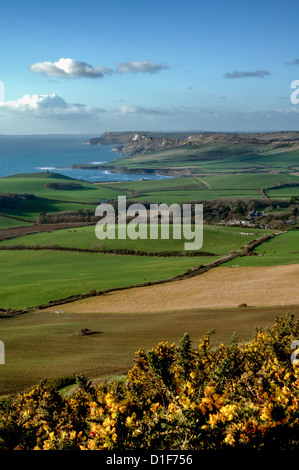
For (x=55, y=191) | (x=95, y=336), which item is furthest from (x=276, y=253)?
(x=55, y=191)

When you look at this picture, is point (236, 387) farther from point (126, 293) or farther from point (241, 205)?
point (241, 205)

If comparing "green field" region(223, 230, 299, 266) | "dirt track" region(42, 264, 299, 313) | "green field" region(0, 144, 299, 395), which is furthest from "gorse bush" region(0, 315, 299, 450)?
"green field" region(223, 230, 299, 266)

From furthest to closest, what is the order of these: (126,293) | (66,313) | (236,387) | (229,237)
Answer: (229,237), (126,293), (66,313), (236,387)

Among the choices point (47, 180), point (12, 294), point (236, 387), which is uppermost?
point (47, 180)

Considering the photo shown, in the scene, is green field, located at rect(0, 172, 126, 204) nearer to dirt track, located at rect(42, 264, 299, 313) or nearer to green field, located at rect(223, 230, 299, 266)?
green field, located at rect(223, 230, 299, 266)

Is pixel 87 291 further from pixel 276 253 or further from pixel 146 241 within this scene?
pixel 276 253
